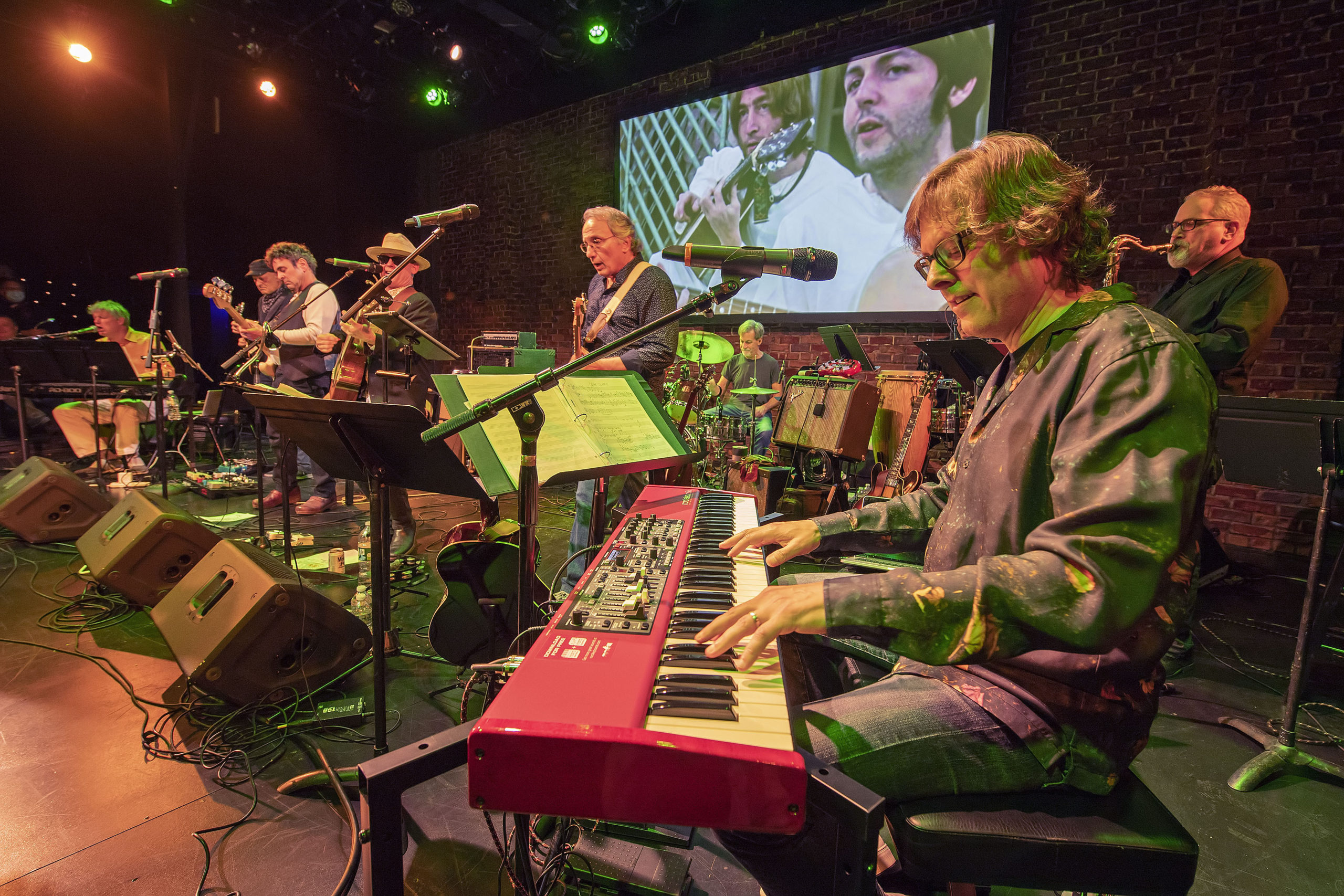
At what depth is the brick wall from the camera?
167 inches

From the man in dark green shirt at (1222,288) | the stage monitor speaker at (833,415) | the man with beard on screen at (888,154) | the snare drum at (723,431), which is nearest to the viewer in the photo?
the man in dark green shirt at (1222,288)

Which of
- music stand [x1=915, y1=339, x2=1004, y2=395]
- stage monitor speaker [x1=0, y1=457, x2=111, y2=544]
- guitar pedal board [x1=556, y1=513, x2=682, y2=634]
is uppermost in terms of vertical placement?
music stand [x1=915, y1=339, x2=1004, y2=395]

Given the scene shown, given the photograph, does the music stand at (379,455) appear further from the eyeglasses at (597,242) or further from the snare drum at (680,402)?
the snare drum at (680,402)

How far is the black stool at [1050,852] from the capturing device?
91 centimetres

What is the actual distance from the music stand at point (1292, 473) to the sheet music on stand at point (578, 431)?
2015 millimetres

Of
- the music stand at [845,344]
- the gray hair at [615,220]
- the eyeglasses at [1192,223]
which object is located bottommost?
the music stand at [845,344]

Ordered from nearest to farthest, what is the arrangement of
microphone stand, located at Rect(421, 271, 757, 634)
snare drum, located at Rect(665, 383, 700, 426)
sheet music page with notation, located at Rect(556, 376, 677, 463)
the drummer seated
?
microphone stand, located at Rect(421, 271, 757, 634) < sheet music page with notation, located at Rect(556, 376, 677, 463) < snare drum, located at Rect(665, 383, 700, 426) < the drummer seated

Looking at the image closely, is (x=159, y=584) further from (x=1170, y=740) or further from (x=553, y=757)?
(x=1170, y=740)

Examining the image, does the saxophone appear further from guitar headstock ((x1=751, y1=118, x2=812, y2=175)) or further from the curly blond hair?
guitar headstock ((x1=751, y1=118, x2=812, y2=175))

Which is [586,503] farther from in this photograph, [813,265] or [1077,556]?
[1077,556]

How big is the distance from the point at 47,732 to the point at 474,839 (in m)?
1.80

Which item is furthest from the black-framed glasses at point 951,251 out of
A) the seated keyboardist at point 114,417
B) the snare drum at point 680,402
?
the seated keyboardist at point 114,417

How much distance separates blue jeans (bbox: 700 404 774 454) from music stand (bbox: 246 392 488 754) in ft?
15.6

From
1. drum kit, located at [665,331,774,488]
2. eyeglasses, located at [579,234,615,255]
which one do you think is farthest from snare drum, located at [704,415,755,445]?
eyeglasses, located at [579,234,615,255]
